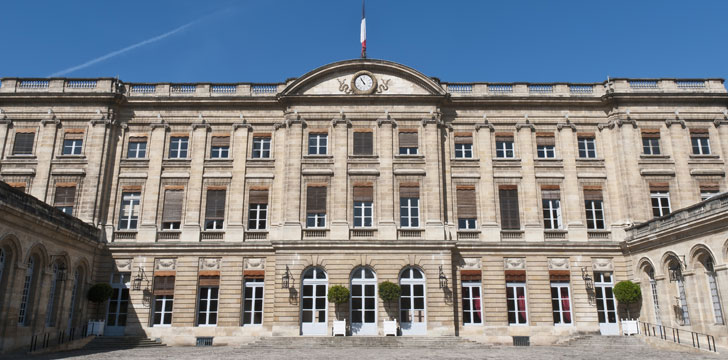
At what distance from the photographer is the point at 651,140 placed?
26.3 m

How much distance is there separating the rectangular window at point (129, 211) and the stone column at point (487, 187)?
16.2 metres

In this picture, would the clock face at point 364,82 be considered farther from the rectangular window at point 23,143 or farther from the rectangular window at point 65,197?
the rectangular window at point 23,143

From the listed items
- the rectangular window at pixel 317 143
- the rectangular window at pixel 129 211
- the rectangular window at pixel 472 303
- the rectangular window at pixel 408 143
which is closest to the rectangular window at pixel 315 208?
the rectangular window at pixel 317 143

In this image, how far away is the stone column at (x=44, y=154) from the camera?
25266 millimetres

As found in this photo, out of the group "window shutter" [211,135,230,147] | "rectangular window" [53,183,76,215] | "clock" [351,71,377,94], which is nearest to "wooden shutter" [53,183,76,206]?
"rectangular window" [53,183,76,215]

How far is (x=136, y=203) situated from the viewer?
25.8 m

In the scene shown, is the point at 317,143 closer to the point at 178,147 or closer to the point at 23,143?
the point at 178,147

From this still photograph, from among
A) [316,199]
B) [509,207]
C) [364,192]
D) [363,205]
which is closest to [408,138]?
[364,192]

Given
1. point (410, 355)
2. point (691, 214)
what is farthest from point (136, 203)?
point (691, 214)

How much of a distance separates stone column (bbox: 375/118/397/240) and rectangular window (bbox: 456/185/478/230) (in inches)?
126

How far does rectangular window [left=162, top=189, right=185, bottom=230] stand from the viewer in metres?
25.5

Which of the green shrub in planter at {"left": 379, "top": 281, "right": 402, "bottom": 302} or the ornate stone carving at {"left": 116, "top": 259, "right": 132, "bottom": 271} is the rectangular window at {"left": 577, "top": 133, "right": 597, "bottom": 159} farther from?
the ornate stone carving at {"left": 116, "top": 259, "right": 132, "bottom": 271}

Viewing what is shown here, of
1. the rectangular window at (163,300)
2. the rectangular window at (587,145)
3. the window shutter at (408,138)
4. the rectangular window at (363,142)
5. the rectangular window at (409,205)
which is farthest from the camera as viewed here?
the rectangular window at (587,145)

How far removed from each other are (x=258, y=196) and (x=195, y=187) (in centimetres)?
301
